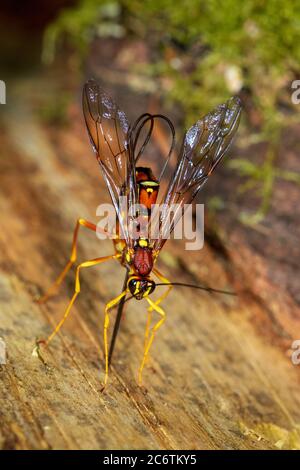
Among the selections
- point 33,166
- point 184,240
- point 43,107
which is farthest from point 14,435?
point 43,107

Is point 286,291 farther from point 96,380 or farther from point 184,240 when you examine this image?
point 96,380

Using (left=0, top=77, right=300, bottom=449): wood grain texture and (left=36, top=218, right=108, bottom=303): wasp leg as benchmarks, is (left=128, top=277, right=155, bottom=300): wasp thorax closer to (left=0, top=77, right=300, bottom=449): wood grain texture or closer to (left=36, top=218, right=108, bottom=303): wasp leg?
(left=0, top=77, right=300, bottom=449): wood grain texture

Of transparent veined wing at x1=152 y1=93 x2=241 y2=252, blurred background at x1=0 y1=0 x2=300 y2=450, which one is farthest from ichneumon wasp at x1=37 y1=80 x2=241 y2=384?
blurred background at x1=0 y1=0 x2=300 y2=450

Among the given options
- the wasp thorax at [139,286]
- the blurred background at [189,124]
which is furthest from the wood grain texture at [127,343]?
the wasp thorax at [139,286]

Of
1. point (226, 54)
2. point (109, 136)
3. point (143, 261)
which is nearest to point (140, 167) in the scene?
point (109, 136)

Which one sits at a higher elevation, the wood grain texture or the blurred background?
the blurred background
